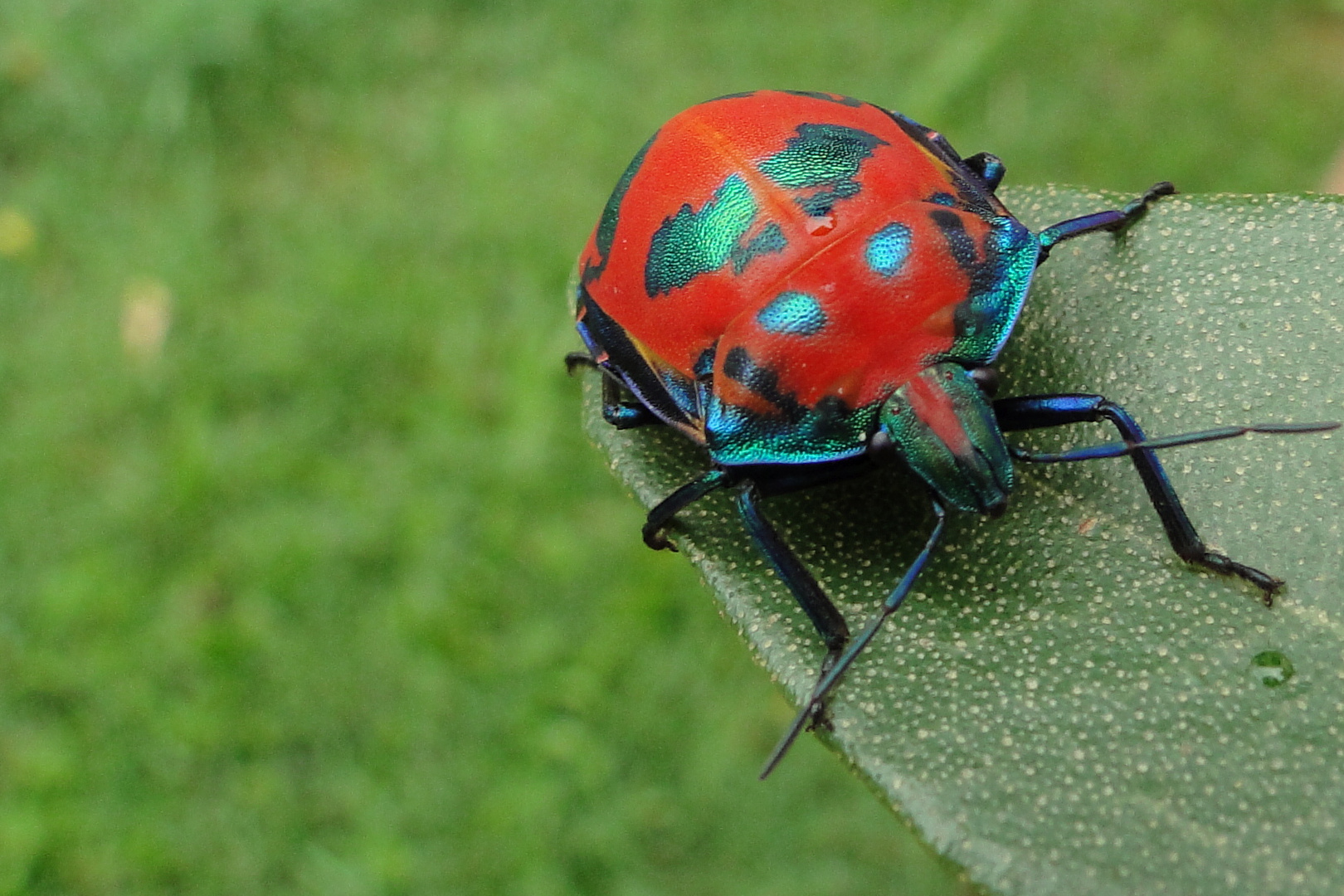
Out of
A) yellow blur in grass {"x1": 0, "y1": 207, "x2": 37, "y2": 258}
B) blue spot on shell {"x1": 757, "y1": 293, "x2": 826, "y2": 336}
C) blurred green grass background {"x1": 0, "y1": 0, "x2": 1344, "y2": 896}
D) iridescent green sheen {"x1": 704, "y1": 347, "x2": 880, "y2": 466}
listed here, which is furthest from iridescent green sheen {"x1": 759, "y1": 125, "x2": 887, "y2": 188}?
yellow blur in grass {"x1": 0, "y1": 207, "x2": 37, "y2": 258}

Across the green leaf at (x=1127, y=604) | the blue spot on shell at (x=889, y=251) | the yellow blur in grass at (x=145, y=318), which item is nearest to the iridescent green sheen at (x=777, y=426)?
the green leaf at (x=1127, y=604)

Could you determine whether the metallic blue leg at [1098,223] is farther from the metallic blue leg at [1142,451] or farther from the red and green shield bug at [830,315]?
the metallic blue leg at [1142,451]

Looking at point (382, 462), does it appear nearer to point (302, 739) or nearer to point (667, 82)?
point (302, 739)

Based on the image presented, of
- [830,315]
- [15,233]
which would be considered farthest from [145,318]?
[830,315]

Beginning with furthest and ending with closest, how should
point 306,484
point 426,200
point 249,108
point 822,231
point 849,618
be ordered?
point 249,108, point 426,200, point 306,484, point 822,231, point 849,618

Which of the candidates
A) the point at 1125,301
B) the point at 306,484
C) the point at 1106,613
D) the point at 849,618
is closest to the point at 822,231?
the point at 1125,301
